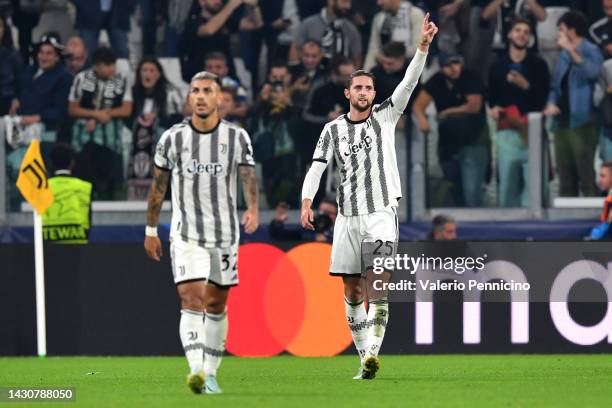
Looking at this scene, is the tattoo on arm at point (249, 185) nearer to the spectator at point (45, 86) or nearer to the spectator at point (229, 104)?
the spectator at point (229, 104)

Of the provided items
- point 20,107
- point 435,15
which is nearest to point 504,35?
point 435,15

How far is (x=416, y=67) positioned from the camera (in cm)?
1027

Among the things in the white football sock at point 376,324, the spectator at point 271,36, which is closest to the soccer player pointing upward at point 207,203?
the white football sock at point 376,324

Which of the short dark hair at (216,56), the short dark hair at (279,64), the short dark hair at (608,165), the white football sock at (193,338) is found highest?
the short dark hair at (216,56)

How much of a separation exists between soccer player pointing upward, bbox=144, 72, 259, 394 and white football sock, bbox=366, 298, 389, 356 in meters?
1.39

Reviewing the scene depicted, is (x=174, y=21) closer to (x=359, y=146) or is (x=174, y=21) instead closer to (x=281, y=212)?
(x=281, y=212)

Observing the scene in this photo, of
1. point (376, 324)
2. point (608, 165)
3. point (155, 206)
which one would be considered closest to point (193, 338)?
point (155, 206)

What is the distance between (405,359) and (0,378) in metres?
3.78

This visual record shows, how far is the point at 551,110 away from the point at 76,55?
5.51 meters

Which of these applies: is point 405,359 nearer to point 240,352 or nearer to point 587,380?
point 240,352

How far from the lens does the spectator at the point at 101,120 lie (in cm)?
1630

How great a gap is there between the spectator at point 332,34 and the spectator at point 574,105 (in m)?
2.30

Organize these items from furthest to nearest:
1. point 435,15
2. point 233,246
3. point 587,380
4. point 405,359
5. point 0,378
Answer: point 435,15 < point 405,359 < point 0,378 < point 587,380 < point 233,246

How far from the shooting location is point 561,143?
1584cm
